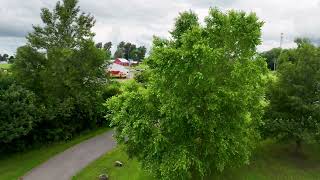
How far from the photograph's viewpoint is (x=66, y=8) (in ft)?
139

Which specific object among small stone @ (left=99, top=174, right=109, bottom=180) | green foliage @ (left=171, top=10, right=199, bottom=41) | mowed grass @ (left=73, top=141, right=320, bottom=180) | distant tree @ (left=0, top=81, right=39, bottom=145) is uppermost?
green foliage @ (left=171, top=10, right=199, bottom=41)

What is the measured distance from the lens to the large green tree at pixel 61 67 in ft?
136

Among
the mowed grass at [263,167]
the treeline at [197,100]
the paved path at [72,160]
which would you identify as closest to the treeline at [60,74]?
the paved path at [72,160]

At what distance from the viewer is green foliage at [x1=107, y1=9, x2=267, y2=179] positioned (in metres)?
24.9

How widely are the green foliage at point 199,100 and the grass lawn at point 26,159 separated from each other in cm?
1140

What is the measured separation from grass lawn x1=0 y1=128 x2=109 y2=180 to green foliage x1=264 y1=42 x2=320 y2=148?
1810 cm

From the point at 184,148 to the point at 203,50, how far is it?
18.5ft

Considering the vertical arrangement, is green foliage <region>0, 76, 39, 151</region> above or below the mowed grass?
above

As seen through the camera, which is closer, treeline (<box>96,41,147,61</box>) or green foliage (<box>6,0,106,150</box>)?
green foliage (<box>6,0,106,150</box>)

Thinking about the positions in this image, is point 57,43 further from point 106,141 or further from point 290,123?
point 290,123

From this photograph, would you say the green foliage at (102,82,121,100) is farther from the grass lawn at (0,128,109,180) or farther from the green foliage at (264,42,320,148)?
the green foliage at (264,42,320,148)

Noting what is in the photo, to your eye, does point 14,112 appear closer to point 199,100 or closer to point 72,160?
point 72,160

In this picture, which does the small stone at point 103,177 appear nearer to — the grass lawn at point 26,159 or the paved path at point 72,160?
the paved path at point 72,160

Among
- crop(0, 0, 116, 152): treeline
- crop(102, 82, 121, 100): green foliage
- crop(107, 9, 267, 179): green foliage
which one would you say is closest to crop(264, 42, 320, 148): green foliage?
crop(107, 9, 267, 179): green foliage
